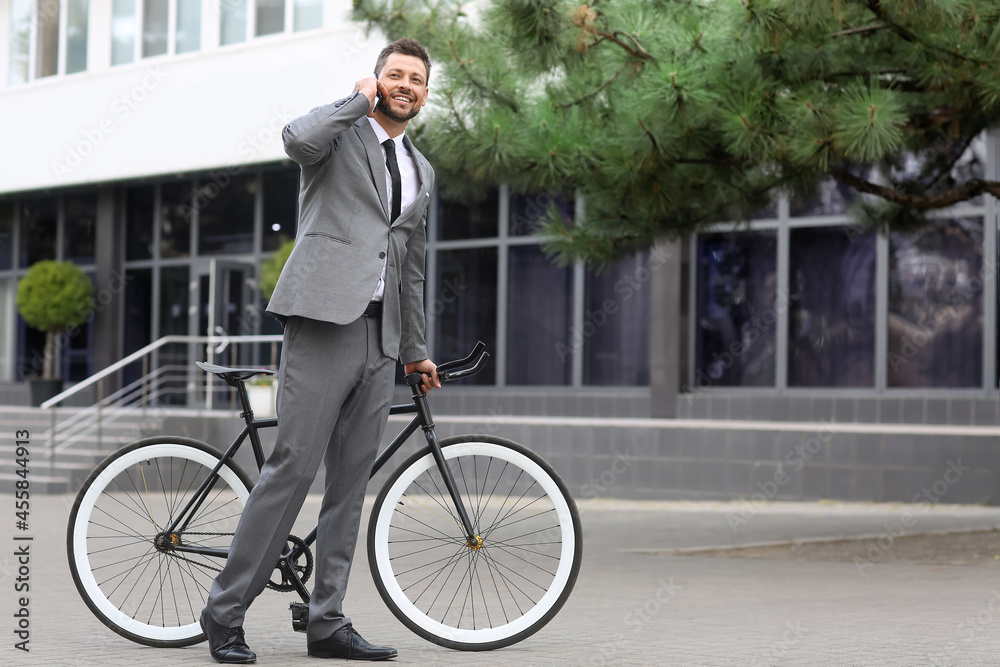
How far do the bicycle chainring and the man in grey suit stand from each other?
9 centimetres

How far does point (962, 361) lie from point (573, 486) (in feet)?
13.2

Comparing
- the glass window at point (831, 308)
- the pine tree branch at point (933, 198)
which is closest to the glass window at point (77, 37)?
the glass window at point (831, 308)

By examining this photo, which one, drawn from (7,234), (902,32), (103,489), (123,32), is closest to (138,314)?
(7,234)

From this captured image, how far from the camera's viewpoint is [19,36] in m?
20.2

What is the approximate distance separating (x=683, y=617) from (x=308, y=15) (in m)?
13.0

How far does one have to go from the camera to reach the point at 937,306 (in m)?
12.5

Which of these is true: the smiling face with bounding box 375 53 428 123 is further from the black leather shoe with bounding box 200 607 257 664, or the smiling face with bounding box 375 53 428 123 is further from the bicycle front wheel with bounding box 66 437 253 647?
the black leather shoe with bounding box 200 607 257 664

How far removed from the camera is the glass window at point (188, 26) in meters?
17.9

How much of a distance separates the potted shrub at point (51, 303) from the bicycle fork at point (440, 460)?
49.7ft

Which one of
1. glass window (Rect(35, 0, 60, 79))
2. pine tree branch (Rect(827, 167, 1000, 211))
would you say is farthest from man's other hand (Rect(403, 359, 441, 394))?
glass window (Rect(35, 0, 60, 79))

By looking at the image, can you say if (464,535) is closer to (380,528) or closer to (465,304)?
(380,528)

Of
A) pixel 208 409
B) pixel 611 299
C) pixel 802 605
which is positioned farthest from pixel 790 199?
pixel 208 409

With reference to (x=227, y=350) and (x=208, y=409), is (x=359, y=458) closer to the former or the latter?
(x=208, y=409)

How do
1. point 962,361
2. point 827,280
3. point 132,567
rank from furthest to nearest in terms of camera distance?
point 827,280
point 962,361
point 132,567
